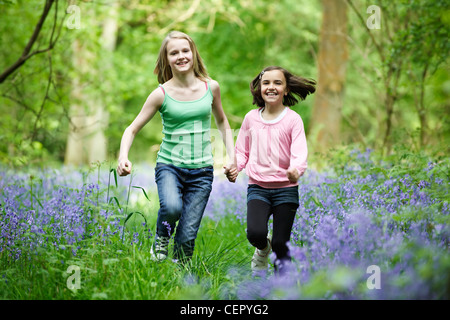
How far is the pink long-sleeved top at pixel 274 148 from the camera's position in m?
3.54

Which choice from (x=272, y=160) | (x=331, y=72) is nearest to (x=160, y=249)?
(x=272, y=160)

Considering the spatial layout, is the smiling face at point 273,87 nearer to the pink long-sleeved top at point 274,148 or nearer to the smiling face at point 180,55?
the pink long-sleeved top at point 274,148

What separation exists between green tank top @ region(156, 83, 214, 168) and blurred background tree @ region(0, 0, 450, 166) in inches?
18.1

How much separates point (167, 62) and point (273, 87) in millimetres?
934

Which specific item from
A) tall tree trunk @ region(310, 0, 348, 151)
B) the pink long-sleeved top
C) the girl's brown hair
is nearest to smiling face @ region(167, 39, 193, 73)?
the girl's brown hair

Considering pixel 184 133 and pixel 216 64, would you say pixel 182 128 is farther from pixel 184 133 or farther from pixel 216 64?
pixel 216 64

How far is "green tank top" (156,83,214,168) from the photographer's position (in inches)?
147

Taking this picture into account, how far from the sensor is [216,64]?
1855 cm

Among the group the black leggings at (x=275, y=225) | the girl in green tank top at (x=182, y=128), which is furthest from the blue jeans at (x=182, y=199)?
the black leggings at (x=275, y=225)

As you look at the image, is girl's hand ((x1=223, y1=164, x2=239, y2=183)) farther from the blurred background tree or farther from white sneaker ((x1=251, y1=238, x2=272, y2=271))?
the blurred background tree
